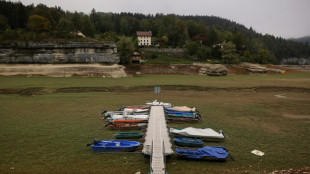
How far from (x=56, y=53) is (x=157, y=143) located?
54.9 metres

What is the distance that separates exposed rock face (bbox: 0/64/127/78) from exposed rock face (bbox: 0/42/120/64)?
1665 mm

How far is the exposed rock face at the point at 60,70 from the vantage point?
185 feet

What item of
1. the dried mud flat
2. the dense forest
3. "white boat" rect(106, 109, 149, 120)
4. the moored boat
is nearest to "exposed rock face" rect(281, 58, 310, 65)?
the dense forest

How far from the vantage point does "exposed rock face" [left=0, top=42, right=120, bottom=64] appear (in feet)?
193

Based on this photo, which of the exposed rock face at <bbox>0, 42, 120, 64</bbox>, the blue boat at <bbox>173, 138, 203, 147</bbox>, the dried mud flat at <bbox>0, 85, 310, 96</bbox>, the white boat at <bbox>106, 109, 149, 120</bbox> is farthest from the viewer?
the exposed rock face at <bbox>0, 42, 120, 64</bbox>

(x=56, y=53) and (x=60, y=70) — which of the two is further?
(x=56, y=53)

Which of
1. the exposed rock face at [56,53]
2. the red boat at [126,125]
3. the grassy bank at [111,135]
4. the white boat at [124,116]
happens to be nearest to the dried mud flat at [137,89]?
the grassy bank at [111,135]

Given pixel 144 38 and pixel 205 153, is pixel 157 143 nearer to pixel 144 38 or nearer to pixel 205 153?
pixel 205 153

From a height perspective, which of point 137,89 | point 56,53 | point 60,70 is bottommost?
point 137,89

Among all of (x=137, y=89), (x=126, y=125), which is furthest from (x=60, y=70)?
(x=126, y=125)

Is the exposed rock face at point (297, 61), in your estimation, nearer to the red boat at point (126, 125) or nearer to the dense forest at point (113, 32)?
the dense forest at point (113, 32)

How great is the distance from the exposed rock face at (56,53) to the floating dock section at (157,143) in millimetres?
43570

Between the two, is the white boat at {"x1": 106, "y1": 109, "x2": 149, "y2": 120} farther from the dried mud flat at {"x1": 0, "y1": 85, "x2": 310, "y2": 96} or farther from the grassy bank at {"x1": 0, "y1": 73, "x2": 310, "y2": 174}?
the dried mud flat at {"x1": 0, "y1": 85, "x2": 310, "y2": 96}

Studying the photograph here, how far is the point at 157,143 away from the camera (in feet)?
46.8
